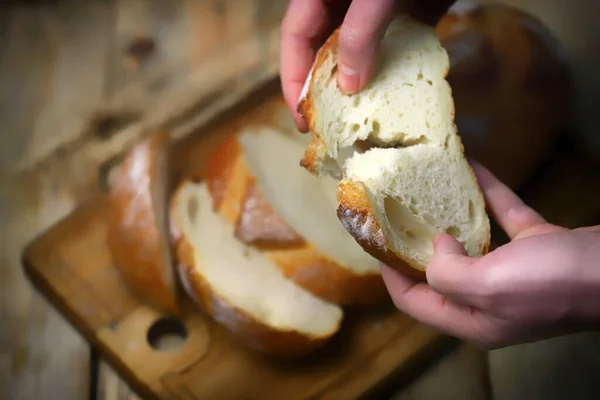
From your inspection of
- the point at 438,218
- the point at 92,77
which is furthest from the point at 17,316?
the point at 438,218

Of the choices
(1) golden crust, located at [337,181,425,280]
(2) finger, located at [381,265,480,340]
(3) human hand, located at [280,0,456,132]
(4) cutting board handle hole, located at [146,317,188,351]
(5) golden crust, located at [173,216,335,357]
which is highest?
(3) human hand, located at [280,0,456,132]

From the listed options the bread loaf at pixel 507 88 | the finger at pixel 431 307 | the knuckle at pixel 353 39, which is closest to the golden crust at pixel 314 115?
the knuckle at pixel 353 39

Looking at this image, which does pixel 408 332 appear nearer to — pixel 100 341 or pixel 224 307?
pixel 224 307

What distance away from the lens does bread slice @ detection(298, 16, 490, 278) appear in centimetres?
96

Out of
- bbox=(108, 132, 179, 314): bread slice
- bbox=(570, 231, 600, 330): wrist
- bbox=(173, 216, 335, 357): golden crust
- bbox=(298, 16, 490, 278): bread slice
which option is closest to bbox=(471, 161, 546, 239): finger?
bbox=(298, 16, 490, 278): bread slice

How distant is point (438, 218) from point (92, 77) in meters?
1.09

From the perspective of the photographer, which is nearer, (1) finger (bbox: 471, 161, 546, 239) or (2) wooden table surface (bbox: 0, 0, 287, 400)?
(1) finger (bbox: 471, 161, 546, 239)

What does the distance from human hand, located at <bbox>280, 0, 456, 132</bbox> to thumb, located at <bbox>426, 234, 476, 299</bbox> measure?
0.33 metres

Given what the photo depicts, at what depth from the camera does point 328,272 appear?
1.19m

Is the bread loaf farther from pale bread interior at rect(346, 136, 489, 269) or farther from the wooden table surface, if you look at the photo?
the wooden table surface

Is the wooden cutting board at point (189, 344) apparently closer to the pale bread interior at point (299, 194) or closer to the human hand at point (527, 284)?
the pale bread interior at point (299, 194)

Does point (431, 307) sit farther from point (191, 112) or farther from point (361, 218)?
point (191, 112)

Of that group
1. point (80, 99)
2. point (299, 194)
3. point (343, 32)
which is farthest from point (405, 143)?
point (80, 99)

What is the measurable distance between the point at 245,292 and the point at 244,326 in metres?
0.07
